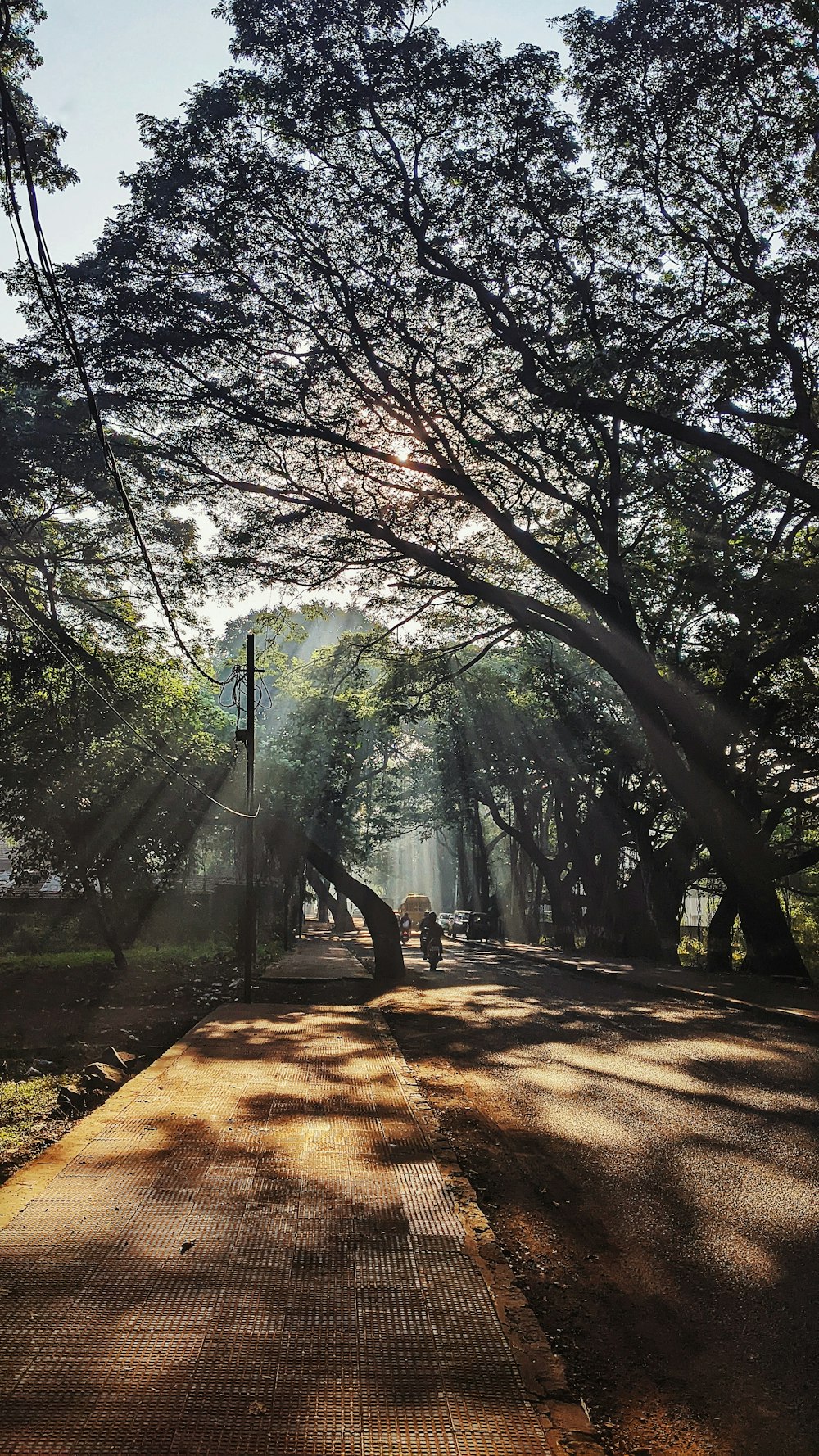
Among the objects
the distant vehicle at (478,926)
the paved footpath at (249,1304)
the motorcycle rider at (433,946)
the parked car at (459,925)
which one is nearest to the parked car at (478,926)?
the distant vehicle at (478,926)

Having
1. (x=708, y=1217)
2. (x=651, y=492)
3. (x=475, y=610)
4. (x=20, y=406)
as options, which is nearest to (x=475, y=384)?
(x=651, y=492)

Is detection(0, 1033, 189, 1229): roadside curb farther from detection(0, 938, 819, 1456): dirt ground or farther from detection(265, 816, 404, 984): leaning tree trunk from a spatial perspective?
detection(265, 816, 404, 984): leaning tree trunk

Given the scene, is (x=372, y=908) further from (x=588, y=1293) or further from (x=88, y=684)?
(x=588, y=1293)

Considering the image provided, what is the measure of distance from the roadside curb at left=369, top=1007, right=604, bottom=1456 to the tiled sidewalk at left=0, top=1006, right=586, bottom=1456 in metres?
0.03

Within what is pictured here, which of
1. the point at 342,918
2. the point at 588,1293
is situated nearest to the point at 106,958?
the point at 588,1293

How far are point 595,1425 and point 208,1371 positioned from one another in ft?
4.11

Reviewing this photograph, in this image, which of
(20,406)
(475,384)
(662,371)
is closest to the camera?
(662,371)

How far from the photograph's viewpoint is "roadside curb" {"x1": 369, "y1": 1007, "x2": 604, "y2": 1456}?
9.75 feet

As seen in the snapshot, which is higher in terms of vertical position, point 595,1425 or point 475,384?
point 475,384

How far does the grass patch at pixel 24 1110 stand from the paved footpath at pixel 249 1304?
855mm

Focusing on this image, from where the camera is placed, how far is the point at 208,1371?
9.98 ft

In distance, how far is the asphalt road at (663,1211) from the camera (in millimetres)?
3525

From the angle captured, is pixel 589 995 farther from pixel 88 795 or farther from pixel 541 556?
pixel 88 795

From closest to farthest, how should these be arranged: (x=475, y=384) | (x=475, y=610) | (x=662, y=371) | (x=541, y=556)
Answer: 1. (x=662, y=371)
2. (x=475, y=384)
3. (x=541, y=556)
4. (x=475, y=610)
